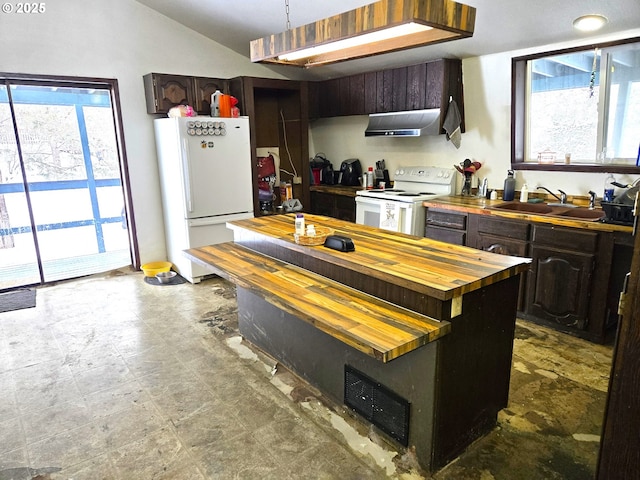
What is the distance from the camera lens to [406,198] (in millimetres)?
4090

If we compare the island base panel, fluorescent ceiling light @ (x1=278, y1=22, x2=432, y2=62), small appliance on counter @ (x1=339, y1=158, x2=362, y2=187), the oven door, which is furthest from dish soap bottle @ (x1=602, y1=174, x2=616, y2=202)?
small appliance on counter @ (x1=339, y1=158, x2=362, y2=187)

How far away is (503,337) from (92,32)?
4.70 meters

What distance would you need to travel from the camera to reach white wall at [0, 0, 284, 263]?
4023 millimetres

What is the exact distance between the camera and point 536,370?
272cm

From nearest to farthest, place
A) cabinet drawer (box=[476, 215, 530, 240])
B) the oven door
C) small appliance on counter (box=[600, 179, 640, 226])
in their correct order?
small appliance on counter (box=[600, 179, 640, 226]) < cabinet drawer (box=[476, 215, 530, 240]) < the oven door

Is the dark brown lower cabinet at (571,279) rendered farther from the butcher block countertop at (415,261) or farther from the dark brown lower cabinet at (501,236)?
the butcher block countertop at (415,261)

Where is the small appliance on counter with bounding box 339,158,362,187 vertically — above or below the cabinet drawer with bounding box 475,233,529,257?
above

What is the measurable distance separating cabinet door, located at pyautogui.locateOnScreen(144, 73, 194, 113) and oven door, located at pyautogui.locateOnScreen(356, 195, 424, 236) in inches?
86.7

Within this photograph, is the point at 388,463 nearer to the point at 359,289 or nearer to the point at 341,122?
the point at 359,289

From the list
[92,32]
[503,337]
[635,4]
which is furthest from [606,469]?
[92,32]

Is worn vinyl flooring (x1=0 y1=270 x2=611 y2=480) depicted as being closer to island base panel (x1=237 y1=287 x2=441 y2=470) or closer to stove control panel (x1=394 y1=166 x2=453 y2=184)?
island base panel (x1=237 y1=287 x2=441 y2=470)

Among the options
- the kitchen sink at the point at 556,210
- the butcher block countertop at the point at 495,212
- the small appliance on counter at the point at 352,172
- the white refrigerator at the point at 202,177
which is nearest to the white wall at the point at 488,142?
the kitchen sink at the point at 556,210

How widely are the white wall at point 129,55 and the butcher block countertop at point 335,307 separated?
7.91 ft

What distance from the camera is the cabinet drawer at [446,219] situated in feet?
12.2
